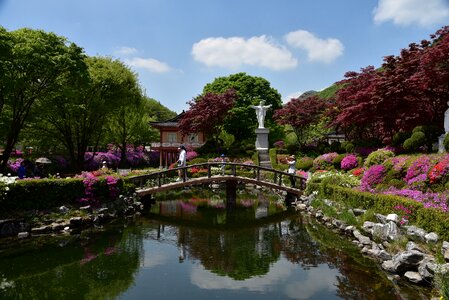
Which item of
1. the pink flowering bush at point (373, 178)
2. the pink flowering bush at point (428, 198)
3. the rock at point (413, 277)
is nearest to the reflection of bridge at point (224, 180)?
the pink flowering bush at point (373, 178)

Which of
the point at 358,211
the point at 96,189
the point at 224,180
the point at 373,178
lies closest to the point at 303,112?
the point at 224,180

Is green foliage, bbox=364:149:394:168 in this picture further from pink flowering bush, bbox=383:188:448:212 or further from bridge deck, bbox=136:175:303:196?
pink flowering bush, bbox=383:188:448:212

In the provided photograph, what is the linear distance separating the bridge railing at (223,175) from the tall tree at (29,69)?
7755mm

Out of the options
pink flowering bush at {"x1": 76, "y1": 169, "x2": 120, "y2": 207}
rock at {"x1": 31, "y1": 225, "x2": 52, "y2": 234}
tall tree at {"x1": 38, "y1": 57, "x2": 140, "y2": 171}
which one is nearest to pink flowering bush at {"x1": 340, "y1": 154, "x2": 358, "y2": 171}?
pink flowering bush at {"x1": 76, "y1": 169, "x2": 120, "y2": 207}

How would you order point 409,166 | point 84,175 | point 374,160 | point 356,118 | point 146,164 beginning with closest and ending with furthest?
point 409,166 → point 84,175 → point 374,160 → point 356,118 → point 146,164

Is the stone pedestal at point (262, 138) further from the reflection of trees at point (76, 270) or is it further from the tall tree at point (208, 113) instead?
the reflection of trees at point (76, 270)

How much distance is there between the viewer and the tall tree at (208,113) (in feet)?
115

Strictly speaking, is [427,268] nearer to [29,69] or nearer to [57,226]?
[57,226]

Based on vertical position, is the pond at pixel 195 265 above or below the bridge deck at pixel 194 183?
below

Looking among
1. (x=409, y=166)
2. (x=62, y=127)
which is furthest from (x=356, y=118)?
(x=62, y=127)

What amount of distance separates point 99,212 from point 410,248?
39.2ft

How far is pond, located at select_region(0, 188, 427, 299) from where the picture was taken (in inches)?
313

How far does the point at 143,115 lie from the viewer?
45.0 m

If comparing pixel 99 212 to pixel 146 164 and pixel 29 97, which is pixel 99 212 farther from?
pixel 146 164
